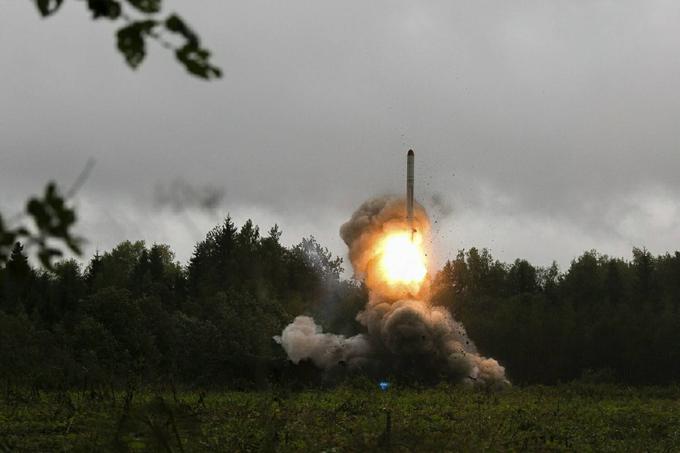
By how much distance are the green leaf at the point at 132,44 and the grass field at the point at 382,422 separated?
33.2 ft

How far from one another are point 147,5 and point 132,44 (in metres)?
0.19

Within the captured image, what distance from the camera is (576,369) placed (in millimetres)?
65375

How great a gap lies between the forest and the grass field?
5.42 meters

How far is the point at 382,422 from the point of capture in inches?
1014

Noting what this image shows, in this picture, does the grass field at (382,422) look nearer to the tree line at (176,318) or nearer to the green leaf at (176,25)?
the tree line at (176,318)

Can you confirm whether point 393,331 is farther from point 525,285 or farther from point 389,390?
point 525,285

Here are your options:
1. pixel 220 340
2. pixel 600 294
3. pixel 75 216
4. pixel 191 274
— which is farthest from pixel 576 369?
pixel 75 216

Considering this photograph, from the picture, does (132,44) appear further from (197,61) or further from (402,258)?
(402,258)

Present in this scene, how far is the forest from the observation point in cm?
4928

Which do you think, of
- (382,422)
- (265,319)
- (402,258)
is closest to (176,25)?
(382,422)

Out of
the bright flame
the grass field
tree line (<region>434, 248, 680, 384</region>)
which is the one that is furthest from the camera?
tree line (<region>434, 248, 680, 384</region>)

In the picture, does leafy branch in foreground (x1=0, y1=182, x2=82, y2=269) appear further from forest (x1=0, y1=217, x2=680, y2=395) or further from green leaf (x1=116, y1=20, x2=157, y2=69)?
forest (x1=0, y1=217, x2=680, y2=395)

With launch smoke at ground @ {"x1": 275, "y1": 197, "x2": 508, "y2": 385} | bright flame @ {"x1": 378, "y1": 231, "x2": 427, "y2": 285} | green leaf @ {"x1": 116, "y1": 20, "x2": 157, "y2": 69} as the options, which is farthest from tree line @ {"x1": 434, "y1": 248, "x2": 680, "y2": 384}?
green leaf @ {"x1": 116, "y1": 20, "x2": 157, "y2": 69}

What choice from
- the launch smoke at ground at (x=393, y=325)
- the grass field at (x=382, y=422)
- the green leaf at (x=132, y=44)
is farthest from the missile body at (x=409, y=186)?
the green leaf at (x=132, y=44)
